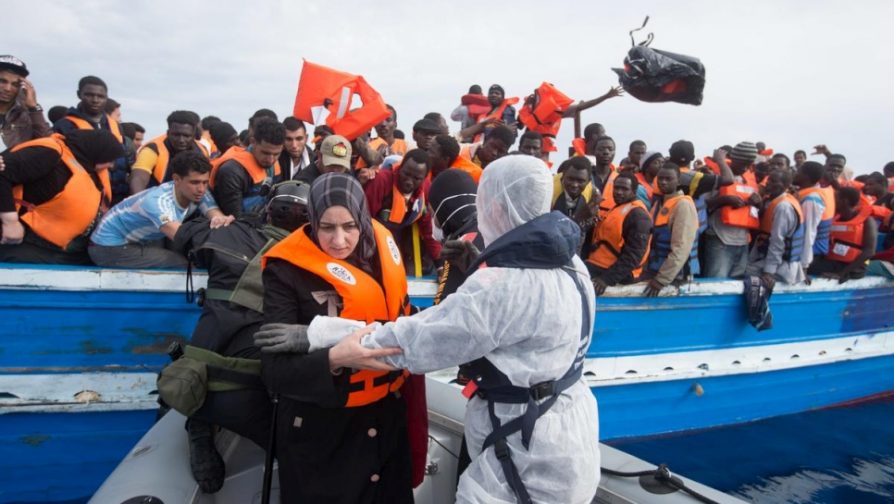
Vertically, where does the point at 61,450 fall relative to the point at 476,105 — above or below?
below

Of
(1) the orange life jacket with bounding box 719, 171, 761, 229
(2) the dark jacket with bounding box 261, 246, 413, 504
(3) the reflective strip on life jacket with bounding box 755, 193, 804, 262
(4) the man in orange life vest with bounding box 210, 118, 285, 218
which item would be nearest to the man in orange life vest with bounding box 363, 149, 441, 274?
(4) the man in orange life vest with bounding box 210, 118, 285, 218

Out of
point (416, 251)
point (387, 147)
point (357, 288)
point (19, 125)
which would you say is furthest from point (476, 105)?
point (357, 288)

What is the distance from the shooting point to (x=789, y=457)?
5398 millimetres

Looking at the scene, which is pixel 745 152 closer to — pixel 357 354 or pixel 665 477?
pixel 665 477

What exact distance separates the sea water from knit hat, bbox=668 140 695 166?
2.77m

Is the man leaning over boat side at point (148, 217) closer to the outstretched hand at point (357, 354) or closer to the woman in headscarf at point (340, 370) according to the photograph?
the woman in headscarf at point (340, 370)

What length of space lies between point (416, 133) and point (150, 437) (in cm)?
370

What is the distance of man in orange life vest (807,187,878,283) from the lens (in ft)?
20.7

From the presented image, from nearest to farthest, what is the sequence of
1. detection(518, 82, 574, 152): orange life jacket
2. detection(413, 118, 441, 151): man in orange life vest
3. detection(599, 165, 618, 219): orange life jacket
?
detection(599, 165, 618, 219): orange life jacket → detection(413, 118, 441, 151): man in orange life vest → detection(518, 82, 574, 152): orange life jacket

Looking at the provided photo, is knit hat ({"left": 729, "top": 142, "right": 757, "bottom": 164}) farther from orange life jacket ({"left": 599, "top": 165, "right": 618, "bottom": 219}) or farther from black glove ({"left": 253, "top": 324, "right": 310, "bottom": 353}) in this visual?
black glove ({"left": 253, "top": 324, "right": 310, "bottom": 353})

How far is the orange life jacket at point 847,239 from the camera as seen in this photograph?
20.7 feet

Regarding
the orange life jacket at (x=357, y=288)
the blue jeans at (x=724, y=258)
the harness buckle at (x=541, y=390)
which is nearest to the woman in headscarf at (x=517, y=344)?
the harness buckle at (x=541, y=390)

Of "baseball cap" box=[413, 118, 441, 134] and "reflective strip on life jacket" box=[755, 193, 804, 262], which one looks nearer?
"baseball cap" box=[413, 118, 441, 134]

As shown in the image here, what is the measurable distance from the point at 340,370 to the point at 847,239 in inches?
266
